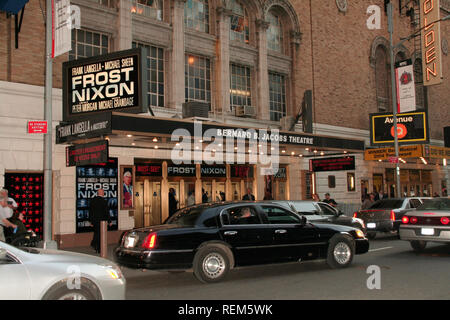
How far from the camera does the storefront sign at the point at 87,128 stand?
1388 cm

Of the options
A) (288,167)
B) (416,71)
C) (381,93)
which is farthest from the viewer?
(416,71)

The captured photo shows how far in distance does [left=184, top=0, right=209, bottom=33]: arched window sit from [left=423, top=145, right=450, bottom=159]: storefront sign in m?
13.5

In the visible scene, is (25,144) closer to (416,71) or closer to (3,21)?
(3,21)

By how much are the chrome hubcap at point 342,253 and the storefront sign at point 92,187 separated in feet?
29.3

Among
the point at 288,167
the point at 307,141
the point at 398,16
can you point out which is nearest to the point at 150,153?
the point at 307,141

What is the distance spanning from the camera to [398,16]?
33.0 meters

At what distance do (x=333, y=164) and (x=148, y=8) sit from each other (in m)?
10.2

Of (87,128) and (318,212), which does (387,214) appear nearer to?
(318,212)

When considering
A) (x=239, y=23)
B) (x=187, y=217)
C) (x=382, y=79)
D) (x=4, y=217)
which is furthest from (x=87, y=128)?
(x=382, y=79)

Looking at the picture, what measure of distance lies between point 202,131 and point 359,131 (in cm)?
1522

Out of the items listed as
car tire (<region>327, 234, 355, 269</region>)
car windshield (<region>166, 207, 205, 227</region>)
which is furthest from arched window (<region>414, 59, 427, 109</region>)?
car windshield (<region>166, 207, 205, 227</region>)

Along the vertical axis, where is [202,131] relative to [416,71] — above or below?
below

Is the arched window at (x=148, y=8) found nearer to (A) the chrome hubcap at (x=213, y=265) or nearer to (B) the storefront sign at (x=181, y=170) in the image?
(B) the storefront sign at (x=181, y=170)

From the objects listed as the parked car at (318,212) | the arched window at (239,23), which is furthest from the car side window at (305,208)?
the arched window at (239,23)
